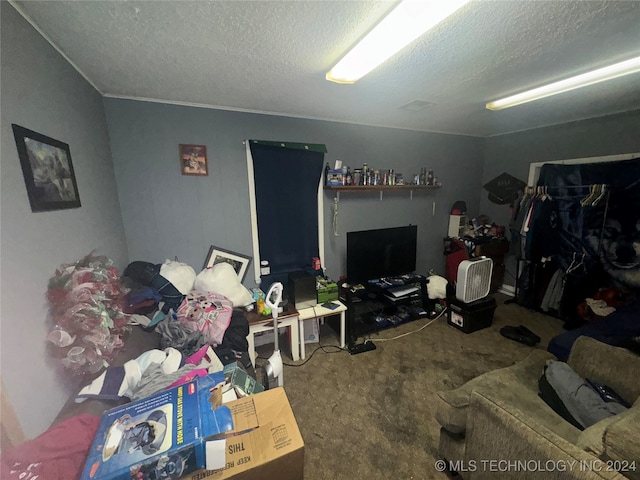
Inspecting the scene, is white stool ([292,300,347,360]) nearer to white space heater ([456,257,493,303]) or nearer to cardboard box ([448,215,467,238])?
white space heater ([456,257,493,303])

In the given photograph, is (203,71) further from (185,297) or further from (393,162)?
(393,162)

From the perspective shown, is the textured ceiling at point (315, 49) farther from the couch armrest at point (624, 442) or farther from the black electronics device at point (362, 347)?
the black electronics device at point (362, 347)

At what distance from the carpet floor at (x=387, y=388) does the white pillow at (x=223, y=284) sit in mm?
705

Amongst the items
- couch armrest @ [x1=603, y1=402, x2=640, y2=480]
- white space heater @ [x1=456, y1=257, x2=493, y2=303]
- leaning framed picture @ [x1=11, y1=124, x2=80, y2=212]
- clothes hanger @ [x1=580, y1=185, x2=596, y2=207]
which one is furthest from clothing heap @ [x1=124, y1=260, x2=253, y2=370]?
clothes hanger @ [x1=580, y1=185, x2=596, y2=207]

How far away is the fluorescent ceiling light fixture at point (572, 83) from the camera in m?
1.64

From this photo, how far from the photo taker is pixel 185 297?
1.97m

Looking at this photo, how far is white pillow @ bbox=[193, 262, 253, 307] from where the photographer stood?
83.6 inches

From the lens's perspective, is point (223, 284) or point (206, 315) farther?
point (223, 284)

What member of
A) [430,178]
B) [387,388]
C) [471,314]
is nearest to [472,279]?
[471,314]

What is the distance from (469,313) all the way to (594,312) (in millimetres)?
1266

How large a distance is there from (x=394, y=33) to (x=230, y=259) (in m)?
2.19

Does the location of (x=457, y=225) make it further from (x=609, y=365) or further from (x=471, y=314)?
(x=609, y=365)

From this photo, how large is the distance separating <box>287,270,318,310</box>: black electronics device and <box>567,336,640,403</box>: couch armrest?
1.94 meters

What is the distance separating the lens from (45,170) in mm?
1146
